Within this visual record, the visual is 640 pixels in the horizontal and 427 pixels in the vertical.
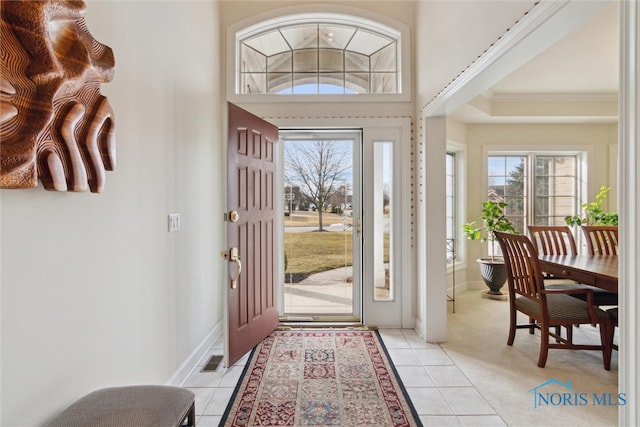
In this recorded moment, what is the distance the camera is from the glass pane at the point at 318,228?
3.40m

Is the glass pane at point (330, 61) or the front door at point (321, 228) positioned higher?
the glass pane at point (330, 61)

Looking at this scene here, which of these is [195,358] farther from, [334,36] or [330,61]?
[334,36]

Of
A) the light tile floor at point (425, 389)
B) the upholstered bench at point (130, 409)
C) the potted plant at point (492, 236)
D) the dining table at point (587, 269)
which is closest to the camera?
the upholstered bench at point (130, 409)

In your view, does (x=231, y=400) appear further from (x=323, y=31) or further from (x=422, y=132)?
(x=323, y=31)

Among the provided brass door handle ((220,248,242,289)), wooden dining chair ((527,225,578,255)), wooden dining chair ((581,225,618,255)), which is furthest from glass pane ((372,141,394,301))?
wooden dining chair ((581,225,618,255))

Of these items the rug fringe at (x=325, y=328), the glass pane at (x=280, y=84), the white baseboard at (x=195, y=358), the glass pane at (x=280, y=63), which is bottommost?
the rug fringe at (x=325, y=328)

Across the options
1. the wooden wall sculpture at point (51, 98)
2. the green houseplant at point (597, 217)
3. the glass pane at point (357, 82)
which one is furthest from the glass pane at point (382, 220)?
the green houseplant at point (597, 217)

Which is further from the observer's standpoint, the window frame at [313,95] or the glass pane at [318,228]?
the glass pane at [318,228]

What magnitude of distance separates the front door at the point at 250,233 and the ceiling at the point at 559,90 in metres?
2.80

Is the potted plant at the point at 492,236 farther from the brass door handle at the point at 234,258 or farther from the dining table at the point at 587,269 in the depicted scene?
the brass door handle at the point at 234,258

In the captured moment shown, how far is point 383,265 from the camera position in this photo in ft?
10.7

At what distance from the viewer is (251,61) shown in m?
3.30

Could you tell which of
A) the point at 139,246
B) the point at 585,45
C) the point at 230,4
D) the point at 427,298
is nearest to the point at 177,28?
the point at 230,4

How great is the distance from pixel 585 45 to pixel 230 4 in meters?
3.52
